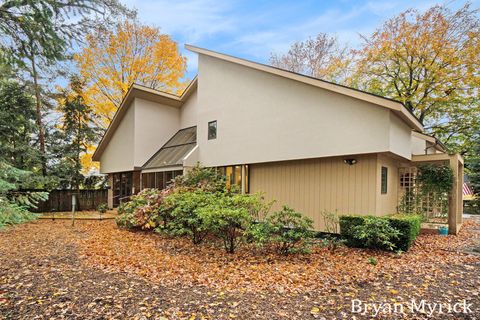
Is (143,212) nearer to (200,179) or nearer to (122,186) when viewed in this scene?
(200,179)

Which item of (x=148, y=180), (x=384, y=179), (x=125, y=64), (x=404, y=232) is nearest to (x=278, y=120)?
(x=384, y=179)

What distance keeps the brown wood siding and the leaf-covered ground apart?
1.80 metres

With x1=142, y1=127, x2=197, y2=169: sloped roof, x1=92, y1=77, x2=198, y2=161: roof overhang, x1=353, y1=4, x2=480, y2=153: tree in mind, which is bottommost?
x1=142, y1=127, x2=197, y2=169: sloped roof

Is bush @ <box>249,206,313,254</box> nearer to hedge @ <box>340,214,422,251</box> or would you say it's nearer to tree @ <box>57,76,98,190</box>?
hedge @ <box>340,214,422,251</box>

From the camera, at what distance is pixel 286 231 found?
6980 millimetres

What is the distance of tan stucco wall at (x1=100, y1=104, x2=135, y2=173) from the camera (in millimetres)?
15781

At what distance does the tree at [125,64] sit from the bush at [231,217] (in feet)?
53.8

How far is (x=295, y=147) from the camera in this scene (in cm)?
929

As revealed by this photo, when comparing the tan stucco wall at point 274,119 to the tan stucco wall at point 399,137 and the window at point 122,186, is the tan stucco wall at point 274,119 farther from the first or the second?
the window at point 122,186

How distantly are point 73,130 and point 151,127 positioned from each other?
21.0 feet

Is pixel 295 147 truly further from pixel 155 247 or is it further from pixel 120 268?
pixel 120 268

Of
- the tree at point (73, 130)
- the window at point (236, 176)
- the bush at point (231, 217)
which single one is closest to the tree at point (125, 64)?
the tree at point (73, 130)

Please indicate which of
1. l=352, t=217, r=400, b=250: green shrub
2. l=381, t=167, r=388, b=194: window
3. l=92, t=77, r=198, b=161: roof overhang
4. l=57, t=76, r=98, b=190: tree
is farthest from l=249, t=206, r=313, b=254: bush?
l=57, t=76, r=98, b=190: tree

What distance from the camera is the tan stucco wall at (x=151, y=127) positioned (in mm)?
15516
